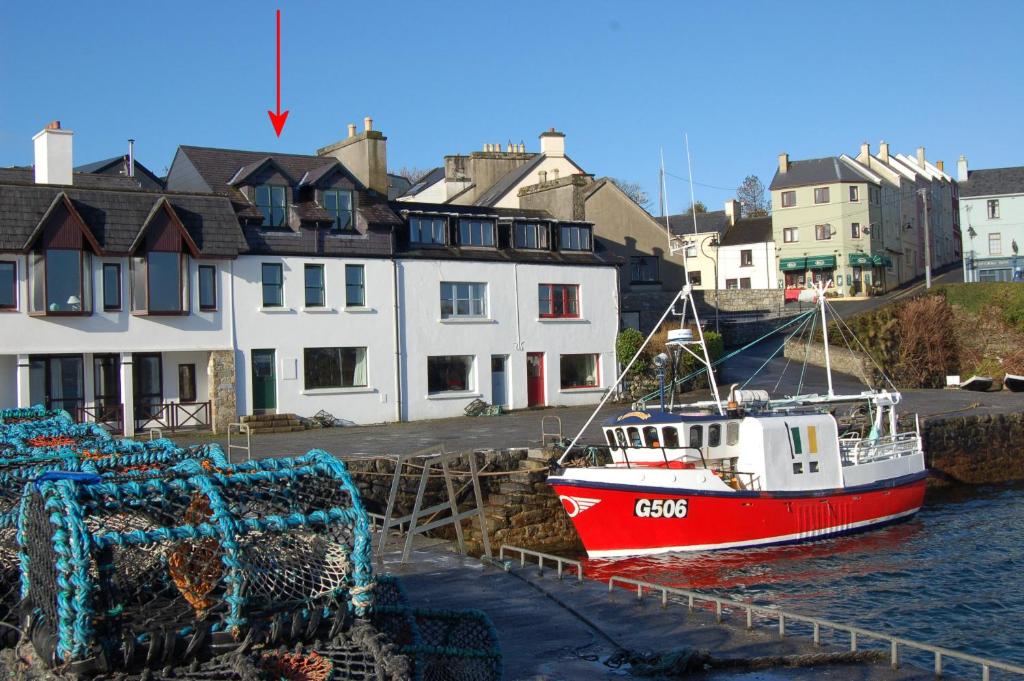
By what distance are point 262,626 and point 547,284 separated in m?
30.4

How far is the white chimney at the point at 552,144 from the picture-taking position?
50031 millimetres

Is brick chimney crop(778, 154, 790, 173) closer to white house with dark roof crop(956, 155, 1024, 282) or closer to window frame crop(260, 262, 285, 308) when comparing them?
white house with dark roof crop(956, 155, 1024, 282)

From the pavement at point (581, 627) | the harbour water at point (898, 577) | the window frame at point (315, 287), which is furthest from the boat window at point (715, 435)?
the window frame at point (315, 287)

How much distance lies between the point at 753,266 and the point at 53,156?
150 feet

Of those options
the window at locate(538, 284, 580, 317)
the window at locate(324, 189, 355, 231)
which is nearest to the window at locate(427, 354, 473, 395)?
the window at locate(538, 284, 580, 317)

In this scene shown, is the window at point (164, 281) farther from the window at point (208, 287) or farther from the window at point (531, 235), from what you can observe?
the window at point (531, 235)

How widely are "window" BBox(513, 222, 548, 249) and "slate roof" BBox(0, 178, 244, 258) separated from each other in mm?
10494

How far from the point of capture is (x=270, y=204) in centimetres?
3150

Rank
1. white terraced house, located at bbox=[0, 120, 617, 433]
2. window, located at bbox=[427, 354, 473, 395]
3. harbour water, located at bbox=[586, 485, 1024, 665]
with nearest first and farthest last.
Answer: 1. harbour water, located at bbox=[586, 485, 1024, 665]
2. white terraced house, located at bbox=[0, 120, 617, 433]
3. window, located at bbox=[427, 354, 473, 395]

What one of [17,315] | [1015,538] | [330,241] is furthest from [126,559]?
[330,241]

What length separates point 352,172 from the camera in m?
36.3

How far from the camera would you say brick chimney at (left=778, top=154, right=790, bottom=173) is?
6494 cm

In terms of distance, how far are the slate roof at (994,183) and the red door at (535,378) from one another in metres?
40.5

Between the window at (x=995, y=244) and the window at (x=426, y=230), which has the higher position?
the window at (x=995, y=244)
